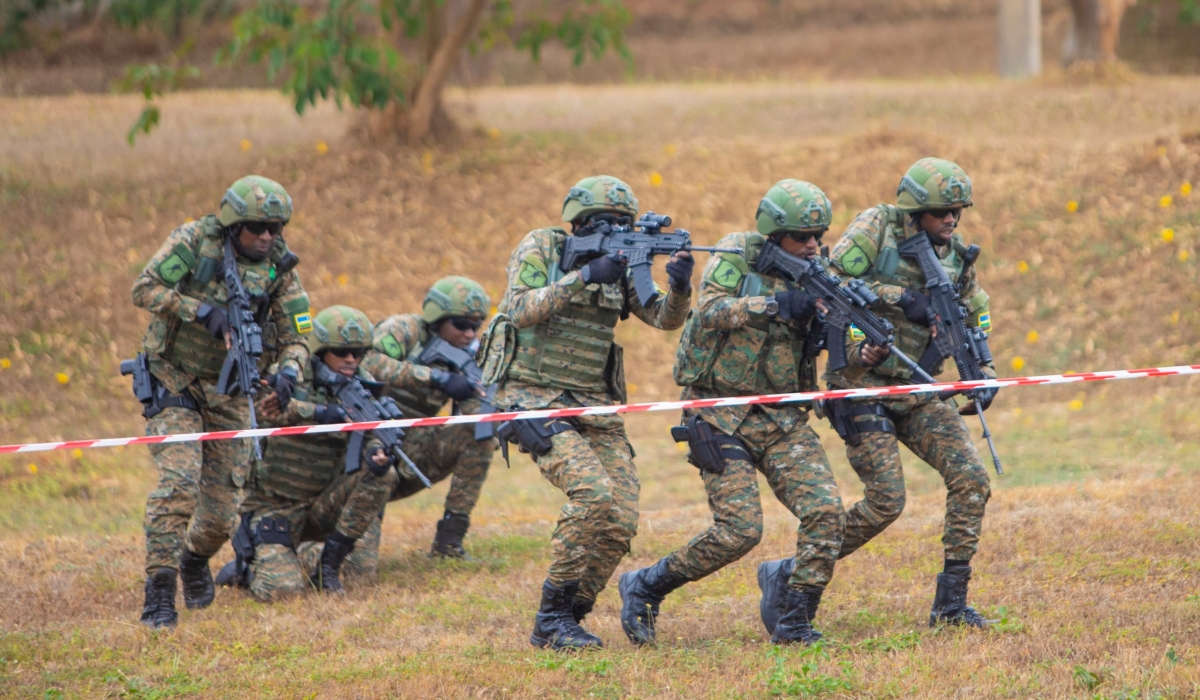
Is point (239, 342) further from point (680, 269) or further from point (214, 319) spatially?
point (680, 269)

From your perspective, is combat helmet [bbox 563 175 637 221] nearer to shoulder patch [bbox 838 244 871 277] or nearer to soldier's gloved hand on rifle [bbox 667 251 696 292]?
soldier's gloved hand on rifle [bbox 667 251 696 292]

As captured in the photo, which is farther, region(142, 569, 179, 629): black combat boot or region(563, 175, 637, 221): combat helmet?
region(142, 569, 179, 629): black combat boot

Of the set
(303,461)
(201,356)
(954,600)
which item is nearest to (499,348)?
(201,356)

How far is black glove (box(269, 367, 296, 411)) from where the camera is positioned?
23.7 ft

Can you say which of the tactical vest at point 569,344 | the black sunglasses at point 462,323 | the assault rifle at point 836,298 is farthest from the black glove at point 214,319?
the assault rifle at point 836,298

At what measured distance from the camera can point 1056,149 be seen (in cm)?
1619

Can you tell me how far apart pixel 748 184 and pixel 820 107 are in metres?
4.24

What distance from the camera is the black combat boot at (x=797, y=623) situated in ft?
20.3

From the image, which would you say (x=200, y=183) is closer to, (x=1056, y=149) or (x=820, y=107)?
(x=820, y=107)

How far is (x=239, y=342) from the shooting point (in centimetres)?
708

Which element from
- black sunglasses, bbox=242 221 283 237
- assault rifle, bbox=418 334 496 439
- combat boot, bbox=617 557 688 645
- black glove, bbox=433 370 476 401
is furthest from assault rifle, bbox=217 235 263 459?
combat boot, bbox=617 557 688 645

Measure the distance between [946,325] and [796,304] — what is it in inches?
34.6

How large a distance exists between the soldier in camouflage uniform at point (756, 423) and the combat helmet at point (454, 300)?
2.58 metres

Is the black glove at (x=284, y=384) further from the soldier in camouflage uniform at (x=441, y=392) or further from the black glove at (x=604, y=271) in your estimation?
the black glove at (x=604, y=271)
